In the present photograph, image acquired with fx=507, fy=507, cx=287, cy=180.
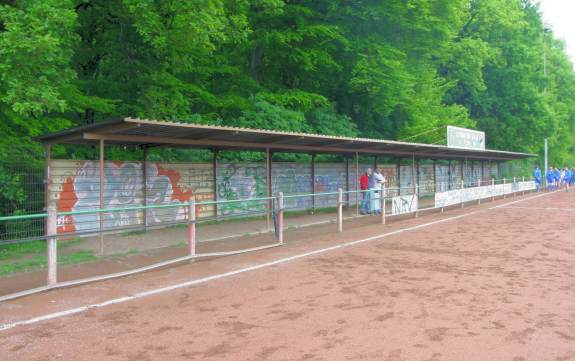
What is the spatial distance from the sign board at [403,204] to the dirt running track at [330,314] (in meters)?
6.86

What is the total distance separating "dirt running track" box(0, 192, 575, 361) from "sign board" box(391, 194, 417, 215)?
686cm

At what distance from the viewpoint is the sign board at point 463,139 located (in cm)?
2480

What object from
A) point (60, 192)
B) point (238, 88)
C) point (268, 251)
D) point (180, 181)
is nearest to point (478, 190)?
point (238, 88)

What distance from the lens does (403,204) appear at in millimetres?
17406

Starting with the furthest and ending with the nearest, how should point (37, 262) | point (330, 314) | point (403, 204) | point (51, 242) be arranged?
point (403, 204)
point (37, 262)
point (51, 242)
point (330, 314)

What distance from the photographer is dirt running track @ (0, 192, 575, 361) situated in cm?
474

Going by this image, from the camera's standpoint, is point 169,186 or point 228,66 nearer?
point 169,186

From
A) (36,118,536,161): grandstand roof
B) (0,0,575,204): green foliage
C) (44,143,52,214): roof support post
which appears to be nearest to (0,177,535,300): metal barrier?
(44,143,52,214): roof support post

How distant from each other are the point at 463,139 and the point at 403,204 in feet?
35.4

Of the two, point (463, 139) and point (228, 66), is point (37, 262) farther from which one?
point (463, 139)

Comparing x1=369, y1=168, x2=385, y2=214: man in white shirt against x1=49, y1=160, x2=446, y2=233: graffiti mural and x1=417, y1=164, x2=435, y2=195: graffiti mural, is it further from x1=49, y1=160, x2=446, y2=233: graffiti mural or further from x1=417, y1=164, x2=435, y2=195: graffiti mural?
x1=417, y1=164, x2=435, y2=195: graffiti mural

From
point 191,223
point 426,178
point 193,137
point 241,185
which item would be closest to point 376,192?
point 241,185

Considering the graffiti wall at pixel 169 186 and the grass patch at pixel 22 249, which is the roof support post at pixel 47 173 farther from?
the grass patch at pixel 22 249

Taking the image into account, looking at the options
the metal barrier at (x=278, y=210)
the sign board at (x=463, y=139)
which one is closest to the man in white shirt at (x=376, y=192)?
the metal barrier at (x=278, y=210)
